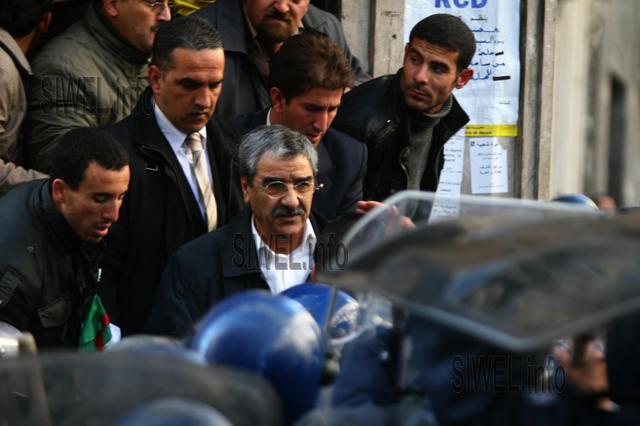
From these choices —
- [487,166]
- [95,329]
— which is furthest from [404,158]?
[95,329]

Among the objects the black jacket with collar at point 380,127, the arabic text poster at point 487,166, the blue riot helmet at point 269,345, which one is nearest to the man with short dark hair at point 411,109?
the black jacket with collar at point 380,127

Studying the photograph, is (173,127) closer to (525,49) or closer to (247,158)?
(247,158)

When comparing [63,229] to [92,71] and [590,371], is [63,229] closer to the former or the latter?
[92,71]

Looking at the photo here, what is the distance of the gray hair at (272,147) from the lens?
599 cm

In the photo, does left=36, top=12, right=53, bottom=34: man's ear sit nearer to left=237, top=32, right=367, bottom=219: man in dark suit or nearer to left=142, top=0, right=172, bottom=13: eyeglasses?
left=142, top=0, right=172, bottom=13: eyeglasses

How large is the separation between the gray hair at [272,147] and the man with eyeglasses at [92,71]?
791 millimetres

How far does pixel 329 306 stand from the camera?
4.93 m

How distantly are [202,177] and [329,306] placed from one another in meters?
1.44

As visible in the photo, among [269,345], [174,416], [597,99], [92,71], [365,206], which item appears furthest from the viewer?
[597,99]

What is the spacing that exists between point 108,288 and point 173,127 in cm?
76

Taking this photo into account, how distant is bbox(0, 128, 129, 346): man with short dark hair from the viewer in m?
5.48

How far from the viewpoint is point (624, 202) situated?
26.5 metres

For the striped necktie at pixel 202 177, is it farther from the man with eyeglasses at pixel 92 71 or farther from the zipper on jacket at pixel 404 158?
the zipper on jacket at pixel 404 158

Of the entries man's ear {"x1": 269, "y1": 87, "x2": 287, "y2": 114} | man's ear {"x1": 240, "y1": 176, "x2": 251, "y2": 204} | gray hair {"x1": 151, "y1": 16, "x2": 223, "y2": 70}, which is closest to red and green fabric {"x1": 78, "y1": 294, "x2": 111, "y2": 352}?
man's ear {"x1": 240, "y1": 176, "x2": 251, "y2": 204}
